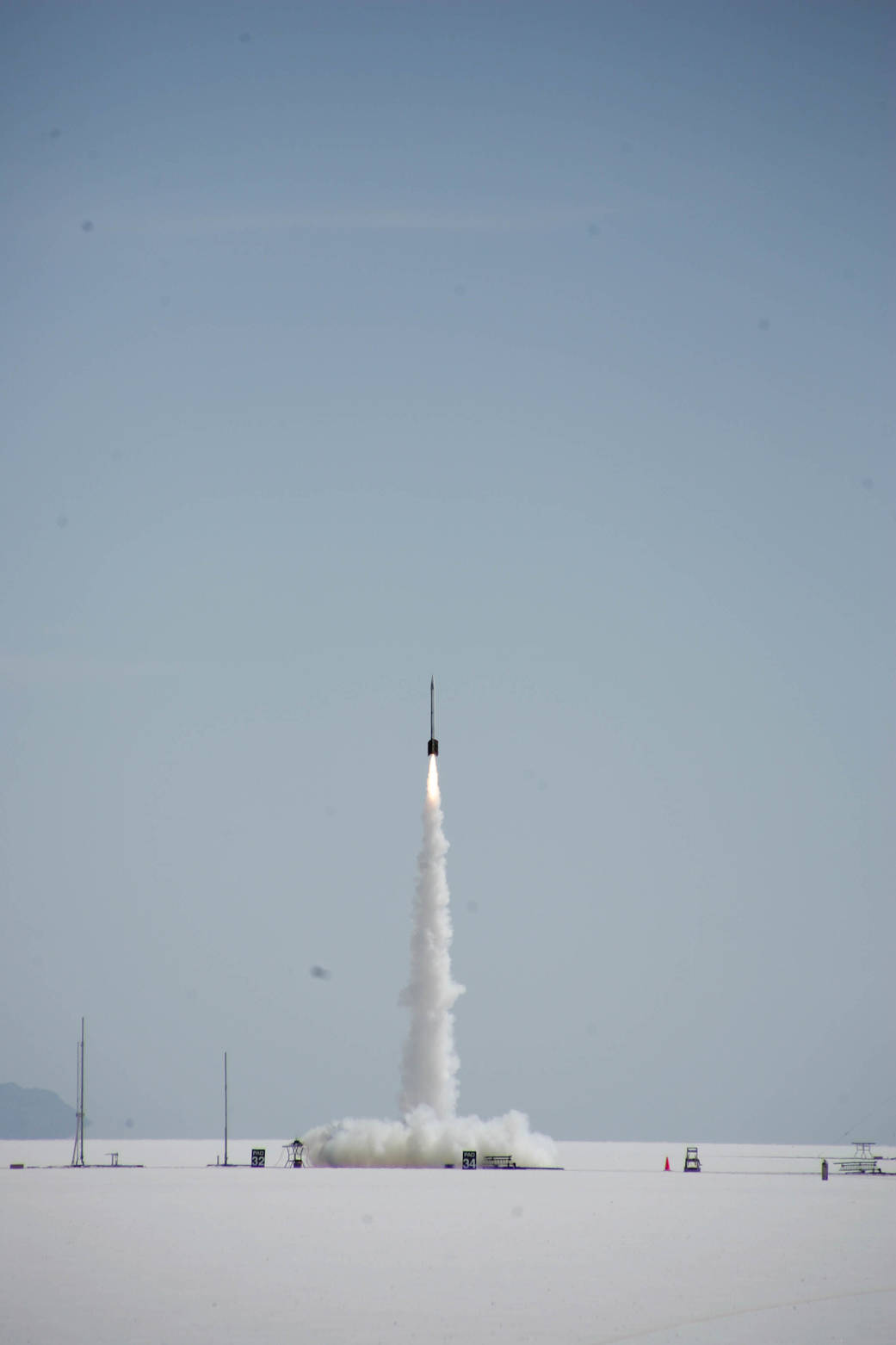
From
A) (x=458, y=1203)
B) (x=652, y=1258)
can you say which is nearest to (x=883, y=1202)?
(x=458, y=1203)

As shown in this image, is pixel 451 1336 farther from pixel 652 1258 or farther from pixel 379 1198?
pixel 379 1198

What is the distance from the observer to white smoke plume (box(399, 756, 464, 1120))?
378 ft

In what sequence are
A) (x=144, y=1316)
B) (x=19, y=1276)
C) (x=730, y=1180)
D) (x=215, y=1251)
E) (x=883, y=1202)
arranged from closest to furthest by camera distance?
(x=144, y=1316) → (x=19, y=1276) → (x=215, y=1251) → (x=883, y=1202) → (x=730, y=1180)

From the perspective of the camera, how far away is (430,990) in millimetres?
115438

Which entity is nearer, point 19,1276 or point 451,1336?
point 451,1336

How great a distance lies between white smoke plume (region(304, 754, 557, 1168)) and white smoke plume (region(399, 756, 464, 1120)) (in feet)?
0.18

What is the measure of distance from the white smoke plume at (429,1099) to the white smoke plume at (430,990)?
0.05m

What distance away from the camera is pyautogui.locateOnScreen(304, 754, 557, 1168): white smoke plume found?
365ft

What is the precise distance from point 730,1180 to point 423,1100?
21392mm

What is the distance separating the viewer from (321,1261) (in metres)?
44.7

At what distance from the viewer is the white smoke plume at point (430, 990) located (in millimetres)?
115312

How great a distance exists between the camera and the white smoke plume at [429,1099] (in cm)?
11131

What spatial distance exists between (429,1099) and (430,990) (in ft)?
22.6

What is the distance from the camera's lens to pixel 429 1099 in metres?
116
